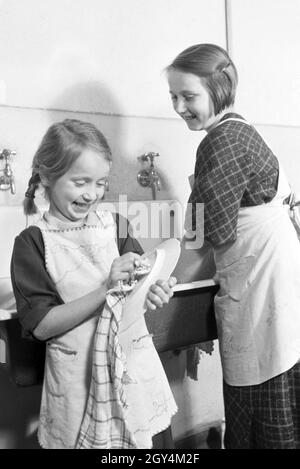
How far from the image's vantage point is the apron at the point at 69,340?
114cm

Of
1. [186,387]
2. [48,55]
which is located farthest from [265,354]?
[48,55]

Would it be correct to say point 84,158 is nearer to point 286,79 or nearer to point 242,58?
point 242,58

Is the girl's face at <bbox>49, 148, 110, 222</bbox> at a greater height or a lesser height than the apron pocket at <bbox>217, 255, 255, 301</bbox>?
greater

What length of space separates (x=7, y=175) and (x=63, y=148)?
21.0 inches

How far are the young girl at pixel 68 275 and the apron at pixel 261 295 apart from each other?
0.90 ft

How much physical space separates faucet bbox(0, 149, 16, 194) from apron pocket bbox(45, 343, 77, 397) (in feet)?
2.19

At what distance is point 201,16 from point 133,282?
146 centimetres

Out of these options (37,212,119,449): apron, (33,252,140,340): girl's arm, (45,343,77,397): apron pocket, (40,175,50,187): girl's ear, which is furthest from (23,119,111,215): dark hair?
(45,343,77,397): apron pocket

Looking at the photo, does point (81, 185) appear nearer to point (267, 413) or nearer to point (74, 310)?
point (74, 310)

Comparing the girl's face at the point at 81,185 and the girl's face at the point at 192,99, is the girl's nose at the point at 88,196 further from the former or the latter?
the girl's face at the point at 192,99

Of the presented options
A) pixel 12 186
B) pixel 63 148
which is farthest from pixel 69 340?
pixel 12 186

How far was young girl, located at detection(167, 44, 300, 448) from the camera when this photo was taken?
1325 millimetres

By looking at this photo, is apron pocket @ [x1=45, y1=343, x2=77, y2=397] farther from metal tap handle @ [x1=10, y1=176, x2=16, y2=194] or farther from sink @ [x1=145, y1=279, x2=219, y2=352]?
metal tap handle @ [x1=10, y1=176, x2=16, y2=194]

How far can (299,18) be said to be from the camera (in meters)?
2.50
